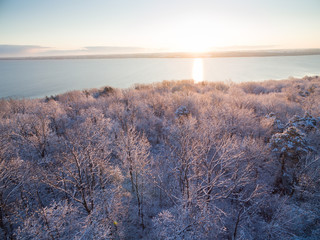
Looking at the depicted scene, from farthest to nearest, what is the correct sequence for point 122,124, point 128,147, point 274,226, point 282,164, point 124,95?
point 124,95 < point 122,124 < point 282,164 < point 128,147 < point 274,226

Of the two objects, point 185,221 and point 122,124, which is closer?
point 185,221

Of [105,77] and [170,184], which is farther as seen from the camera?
[105,77]

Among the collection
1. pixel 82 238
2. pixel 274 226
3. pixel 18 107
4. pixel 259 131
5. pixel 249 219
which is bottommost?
pixel 249 219

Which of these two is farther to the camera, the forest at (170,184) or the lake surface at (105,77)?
the lake surface at (105,77)

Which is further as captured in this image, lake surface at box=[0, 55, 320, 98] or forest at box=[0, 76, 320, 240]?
lake surface at box=[0, 55, 320, 98]

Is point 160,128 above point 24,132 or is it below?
below

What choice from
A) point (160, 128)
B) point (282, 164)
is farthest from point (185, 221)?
point (160, 128)

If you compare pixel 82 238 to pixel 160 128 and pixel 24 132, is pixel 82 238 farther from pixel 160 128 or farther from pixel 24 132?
pixel 160 128

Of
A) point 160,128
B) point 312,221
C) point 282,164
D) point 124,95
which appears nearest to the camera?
point 312,221
